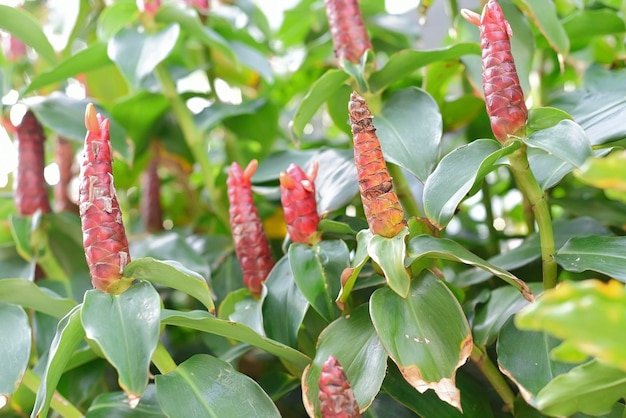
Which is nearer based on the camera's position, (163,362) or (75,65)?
(163,362)

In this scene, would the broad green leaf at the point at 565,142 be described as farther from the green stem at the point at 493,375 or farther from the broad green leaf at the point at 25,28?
the broad green leaf at the point at 25,28

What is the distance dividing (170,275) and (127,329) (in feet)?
0.16

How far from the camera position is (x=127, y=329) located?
0.39 meters

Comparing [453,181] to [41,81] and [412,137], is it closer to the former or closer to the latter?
[412,137]

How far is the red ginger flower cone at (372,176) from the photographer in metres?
0.42

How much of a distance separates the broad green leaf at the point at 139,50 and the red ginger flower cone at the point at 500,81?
14.0 inches

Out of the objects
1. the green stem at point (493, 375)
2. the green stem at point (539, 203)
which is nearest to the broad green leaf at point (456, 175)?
the green stem at point (539, 203)

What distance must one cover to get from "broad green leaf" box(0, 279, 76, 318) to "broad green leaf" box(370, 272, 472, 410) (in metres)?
0.25

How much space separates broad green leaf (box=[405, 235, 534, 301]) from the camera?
408 millimetres

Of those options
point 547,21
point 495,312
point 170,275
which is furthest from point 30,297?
point 547,21

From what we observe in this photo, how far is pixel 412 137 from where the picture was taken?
537 millimetres

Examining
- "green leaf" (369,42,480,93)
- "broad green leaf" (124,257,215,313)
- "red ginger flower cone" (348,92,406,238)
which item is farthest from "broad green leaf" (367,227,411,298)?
"green leaf" (369,42,480,93)

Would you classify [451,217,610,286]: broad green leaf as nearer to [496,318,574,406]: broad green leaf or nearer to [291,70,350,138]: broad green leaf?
[496,318,574,406]: broad green leaf

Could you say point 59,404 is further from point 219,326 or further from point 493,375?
point 493,375
